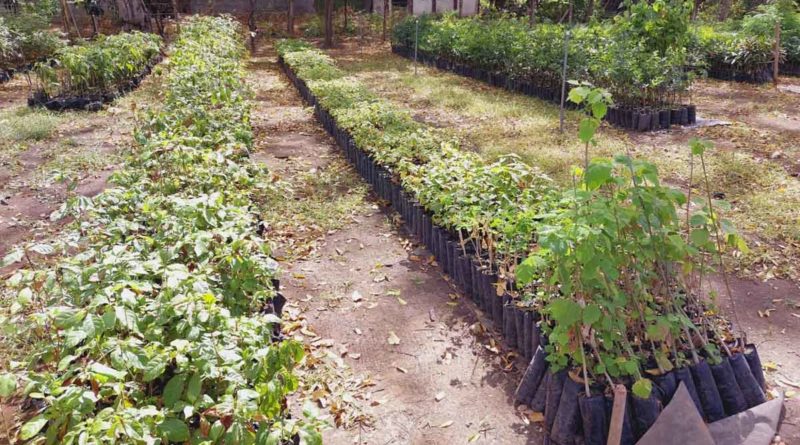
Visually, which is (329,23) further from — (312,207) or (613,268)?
(613,268)

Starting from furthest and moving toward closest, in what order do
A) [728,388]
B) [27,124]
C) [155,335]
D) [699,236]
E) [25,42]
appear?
[25,42] → [27,124] → [728,388] → [699,236] → [155,335]

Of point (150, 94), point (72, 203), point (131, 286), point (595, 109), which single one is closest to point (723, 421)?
point (595, 109)

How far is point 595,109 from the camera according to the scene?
284 centimetres

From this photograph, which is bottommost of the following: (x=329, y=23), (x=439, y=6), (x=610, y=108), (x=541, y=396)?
(x=541, y=396)

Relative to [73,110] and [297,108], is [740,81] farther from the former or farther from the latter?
[73,110]

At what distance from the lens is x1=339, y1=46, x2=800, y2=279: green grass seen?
222 inches

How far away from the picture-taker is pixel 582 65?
11070 millimetres

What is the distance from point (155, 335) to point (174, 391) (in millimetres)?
317

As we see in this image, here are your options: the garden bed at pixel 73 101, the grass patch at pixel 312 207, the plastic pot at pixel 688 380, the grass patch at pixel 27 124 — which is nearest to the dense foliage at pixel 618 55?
the grass patch at pixel 312 207

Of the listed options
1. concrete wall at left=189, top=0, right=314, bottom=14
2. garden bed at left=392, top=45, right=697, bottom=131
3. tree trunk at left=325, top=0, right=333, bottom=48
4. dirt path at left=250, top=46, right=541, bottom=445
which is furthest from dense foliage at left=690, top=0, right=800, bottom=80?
concrete wall at left=189, top=0, right=314, bottom=14

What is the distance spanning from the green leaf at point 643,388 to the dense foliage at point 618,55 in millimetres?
7783

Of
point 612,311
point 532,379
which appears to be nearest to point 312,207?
point 532,379

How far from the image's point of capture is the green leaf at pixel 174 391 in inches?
84.6

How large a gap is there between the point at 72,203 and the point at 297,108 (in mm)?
8957
